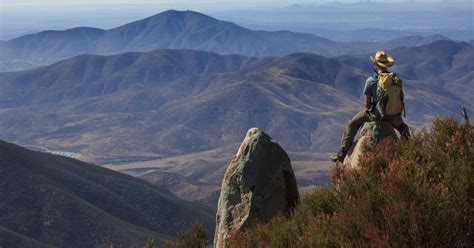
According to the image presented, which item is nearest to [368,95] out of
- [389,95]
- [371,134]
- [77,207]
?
[389,95]

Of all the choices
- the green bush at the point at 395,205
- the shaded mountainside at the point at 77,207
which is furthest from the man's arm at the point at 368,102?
the shaded mountainside at the point at 77,207

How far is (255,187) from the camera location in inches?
606

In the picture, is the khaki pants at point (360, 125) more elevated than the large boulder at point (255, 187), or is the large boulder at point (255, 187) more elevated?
the khaki pants at point (360, 125)

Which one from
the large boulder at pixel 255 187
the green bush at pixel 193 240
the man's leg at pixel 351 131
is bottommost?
the green bush at pixel 193 240

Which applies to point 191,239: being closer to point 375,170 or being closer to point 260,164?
point 260,164

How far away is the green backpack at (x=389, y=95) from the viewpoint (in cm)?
1513

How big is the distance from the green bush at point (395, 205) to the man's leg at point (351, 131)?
2.98m

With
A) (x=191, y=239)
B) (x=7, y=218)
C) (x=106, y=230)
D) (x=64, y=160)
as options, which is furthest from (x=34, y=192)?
(x=191, y=239)

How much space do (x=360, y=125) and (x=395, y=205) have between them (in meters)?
7.49

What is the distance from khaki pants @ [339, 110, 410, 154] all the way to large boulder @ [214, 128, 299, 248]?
6.08 feet

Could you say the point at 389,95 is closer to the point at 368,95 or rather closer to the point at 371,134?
the point at 368,95

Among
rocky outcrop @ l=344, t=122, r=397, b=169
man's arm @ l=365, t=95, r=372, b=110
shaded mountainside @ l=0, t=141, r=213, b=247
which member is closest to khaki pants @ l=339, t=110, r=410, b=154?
rocky outcrop @ l=344, t=122, r=397, b=169

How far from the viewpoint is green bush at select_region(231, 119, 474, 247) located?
340 inches

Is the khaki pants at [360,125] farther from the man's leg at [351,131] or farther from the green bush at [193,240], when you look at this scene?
the green bush at [193,240]
